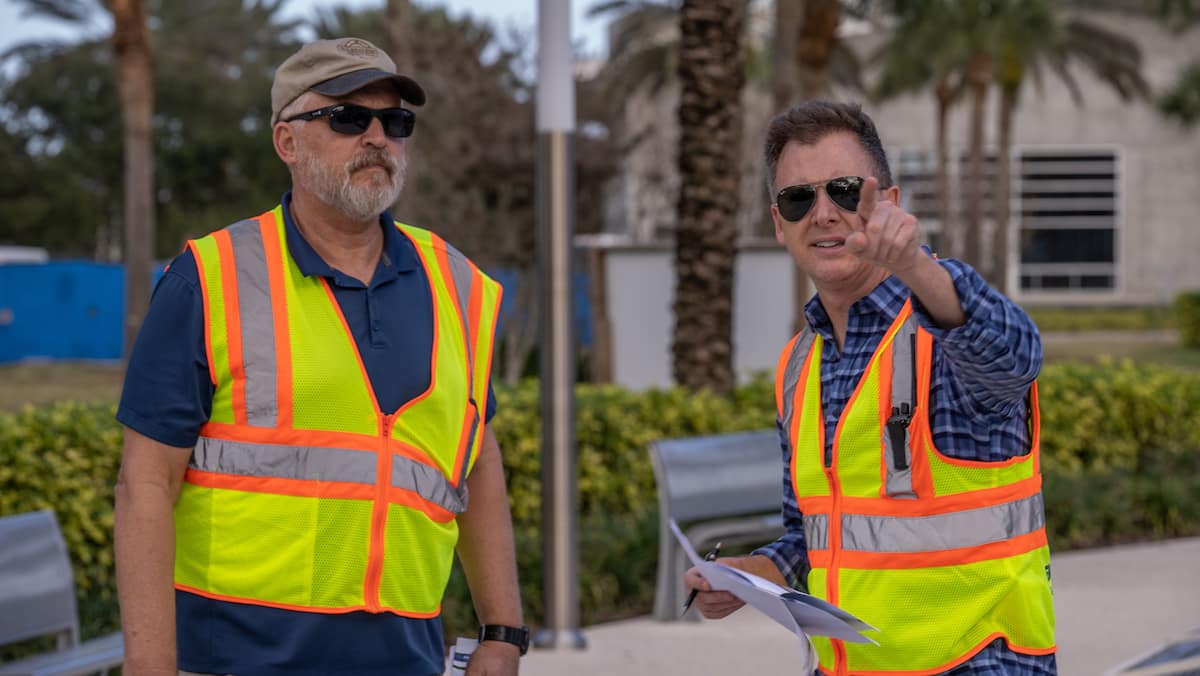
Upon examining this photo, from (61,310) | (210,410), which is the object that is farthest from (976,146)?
(210,410)

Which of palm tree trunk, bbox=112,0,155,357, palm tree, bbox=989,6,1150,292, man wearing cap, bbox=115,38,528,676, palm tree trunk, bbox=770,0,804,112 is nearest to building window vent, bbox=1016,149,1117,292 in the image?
palm tree, bbox=989,6,1150,292

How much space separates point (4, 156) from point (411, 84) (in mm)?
51679

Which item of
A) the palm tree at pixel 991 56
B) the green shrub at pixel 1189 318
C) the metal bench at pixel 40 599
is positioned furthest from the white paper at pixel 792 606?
the green shrub at pixel 1189 318

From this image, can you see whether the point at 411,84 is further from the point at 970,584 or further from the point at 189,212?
the point at 189,212

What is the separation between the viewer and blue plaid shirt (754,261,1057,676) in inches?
88.6

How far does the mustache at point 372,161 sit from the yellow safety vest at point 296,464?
224mm

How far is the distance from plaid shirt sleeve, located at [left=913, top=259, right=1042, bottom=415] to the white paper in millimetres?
411

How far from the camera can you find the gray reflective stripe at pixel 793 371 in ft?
9.02

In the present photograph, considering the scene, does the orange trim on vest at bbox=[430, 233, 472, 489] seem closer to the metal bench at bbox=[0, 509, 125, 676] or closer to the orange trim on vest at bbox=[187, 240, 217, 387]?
the orange trim on vest at bbox=[187, 240, 217, 387]

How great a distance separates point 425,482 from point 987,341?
1070 mm

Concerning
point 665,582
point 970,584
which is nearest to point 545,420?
point 665,582

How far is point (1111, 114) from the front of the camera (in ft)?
188

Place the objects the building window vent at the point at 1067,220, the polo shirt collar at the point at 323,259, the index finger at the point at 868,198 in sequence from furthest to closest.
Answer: the building window vent at the point at 1067,220
the polo shirt collar at the point at 323,259
the index finger at the point at 868,198

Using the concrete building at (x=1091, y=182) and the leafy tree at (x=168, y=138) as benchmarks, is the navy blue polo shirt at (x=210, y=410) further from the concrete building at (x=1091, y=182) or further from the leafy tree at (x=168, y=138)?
the concrete building at (x=1091, y=182)
